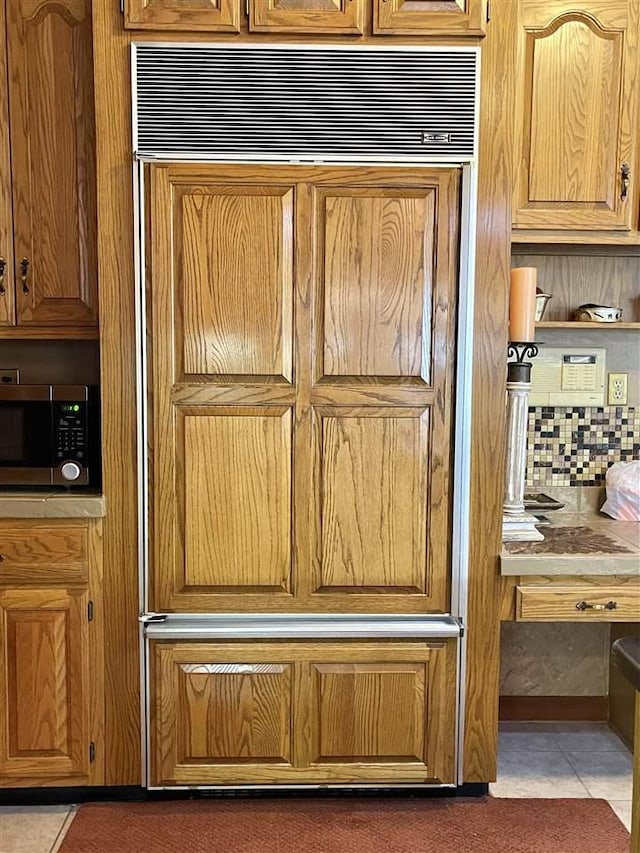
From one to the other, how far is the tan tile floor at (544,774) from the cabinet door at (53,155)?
1481 mm

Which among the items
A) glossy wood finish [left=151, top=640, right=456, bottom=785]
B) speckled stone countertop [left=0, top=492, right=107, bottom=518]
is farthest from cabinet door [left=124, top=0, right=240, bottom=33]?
glossy wood finish [left=151, top=640, right=456, bottom=785]

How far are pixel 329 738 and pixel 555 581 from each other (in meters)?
0.80

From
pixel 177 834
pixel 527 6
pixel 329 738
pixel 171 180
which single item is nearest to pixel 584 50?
pixel 527 6

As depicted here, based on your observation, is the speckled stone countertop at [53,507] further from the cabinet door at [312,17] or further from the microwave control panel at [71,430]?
the cabinet door at [312,17]

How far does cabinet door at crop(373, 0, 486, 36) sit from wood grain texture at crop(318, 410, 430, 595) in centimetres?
103

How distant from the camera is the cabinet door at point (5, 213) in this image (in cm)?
223

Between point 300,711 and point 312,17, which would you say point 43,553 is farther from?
point 312,17

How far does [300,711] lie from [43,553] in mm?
867

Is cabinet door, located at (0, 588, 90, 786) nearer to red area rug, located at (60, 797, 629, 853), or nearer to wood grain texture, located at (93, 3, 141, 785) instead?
wood grain texture, located at (93, 3, 141, 785)

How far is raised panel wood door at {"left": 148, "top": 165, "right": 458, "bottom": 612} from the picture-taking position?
6.93 ft

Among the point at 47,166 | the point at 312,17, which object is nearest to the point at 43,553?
the point at 47,166

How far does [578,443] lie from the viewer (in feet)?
9.33

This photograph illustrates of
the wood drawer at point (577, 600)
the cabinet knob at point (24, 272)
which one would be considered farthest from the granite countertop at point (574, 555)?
the cabinet knob at point (24, 272)

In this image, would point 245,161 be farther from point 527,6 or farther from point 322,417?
point 527,6
